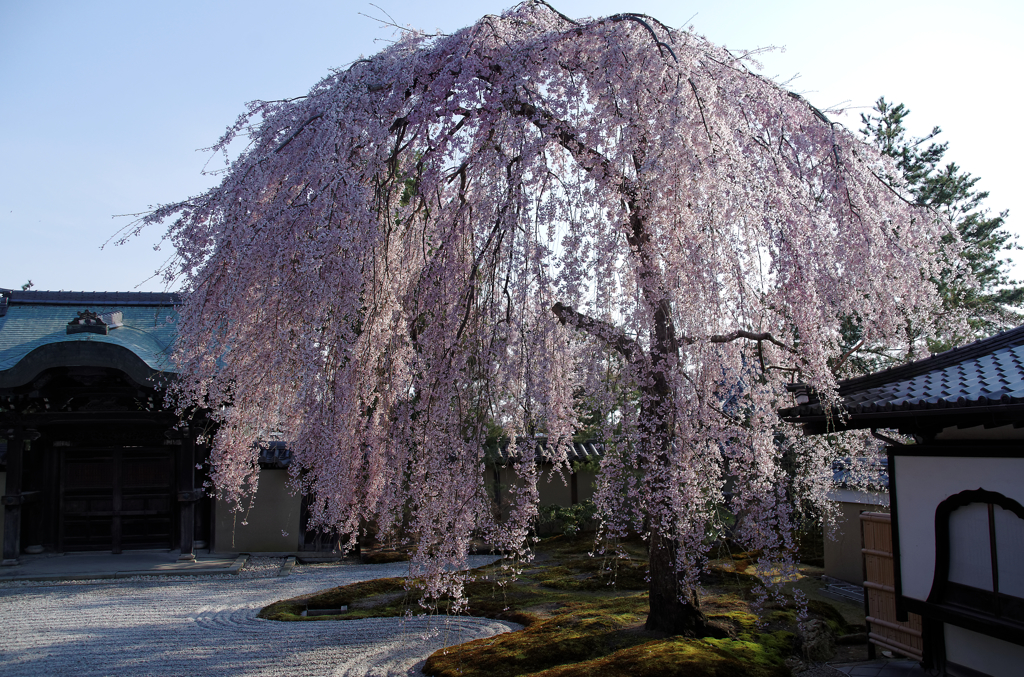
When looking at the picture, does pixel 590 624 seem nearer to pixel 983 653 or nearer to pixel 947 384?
pixel 983 653

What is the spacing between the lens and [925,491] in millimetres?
5066

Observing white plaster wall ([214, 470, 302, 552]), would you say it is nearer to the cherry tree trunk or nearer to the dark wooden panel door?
the dark wooden panel door

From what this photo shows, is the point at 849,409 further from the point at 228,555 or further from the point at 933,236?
the point at 228,555

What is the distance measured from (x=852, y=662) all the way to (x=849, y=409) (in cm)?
279

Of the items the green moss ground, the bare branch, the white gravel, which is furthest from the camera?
the white gravel

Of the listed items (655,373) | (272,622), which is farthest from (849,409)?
(272,622)

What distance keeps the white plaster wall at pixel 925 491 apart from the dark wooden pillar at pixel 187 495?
1184 cm

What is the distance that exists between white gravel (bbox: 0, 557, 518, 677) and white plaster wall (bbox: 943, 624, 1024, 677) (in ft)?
12.9

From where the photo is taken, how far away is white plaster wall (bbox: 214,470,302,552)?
533 inches

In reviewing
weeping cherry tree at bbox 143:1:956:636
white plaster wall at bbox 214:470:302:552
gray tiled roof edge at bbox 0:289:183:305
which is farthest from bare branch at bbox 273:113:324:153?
gray tiled roof edge at bbox 0:289:183:305

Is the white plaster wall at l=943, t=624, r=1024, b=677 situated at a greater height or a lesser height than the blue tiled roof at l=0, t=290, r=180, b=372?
lesser

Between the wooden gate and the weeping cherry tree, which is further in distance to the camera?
the wooden gate

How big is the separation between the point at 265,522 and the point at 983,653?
12617mm

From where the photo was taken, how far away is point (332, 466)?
438 centimetres
